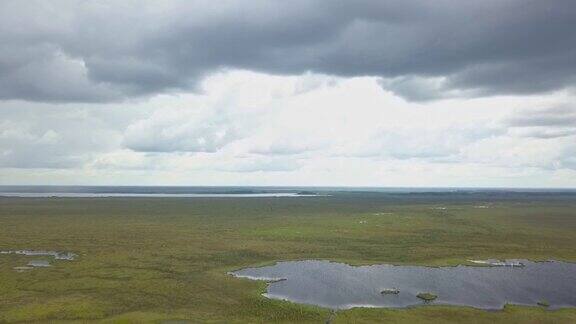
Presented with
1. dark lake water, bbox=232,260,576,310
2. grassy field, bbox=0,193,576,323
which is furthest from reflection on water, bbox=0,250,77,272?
dark lake water, bbox=232,260,576,310

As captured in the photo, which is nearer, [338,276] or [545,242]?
[338,276]

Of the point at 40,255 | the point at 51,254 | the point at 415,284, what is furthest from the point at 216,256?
the point at 415,284

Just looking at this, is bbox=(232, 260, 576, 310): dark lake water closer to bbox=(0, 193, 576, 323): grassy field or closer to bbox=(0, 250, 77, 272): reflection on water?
bbox=(0, 193, 576, 323): grassy field

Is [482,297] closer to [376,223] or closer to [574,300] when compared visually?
[574,300]

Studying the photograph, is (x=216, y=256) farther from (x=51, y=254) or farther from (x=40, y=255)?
(x=40, y=255)

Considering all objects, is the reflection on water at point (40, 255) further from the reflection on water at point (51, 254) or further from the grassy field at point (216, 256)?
the grassy field at point (216, 256)

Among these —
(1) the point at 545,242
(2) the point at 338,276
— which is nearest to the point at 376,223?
(1) the point at 545,242
